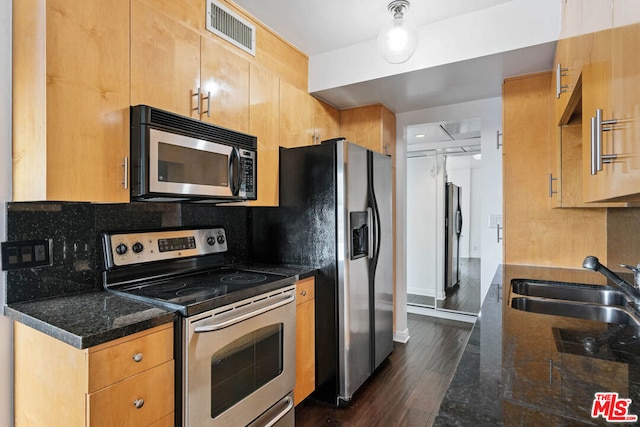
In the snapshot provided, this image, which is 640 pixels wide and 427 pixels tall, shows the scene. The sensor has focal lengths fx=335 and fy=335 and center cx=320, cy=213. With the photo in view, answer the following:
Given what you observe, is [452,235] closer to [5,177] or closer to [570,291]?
[570,291]

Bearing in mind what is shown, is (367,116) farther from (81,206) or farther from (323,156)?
(81,206)

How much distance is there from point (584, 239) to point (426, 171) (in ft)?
7.55

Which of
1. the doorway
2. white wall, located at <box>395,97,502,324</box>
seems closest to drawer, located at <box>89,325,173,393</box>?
white wall, located at <box>395,97,502,324</box>

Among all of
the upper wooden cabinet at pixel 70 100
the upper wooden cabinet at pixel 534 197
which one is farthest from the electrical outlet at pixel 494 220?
the upper wooden cabinet at pixel 70 100

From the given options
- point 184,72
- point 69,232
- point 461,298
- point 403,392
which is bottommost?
point 403,392

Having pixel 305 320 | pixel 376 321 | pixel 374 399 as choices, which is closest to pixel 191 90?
pixel 305 320

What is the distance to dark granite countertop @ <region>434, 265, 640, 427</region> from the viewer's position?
2.02ft

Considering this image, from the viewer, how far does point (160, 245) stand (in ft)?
6.10

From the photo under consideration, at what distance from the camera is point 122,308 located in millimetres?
1351

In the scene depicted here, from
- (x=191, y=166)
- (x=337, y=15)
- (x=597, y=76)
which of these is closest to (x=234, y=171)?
(x=191, y=166)

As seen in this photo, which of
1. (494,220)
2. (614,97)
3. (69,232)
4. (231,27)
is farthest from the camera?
(494,220)

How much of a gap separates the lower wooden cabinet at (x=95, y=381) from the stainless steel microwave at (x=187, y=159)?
64 cm

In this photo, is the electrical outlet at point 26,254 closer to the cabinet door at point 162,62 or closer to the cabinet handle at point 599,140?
the cabinet door at point 162,62

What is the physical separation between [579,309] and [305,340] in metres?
1.47
